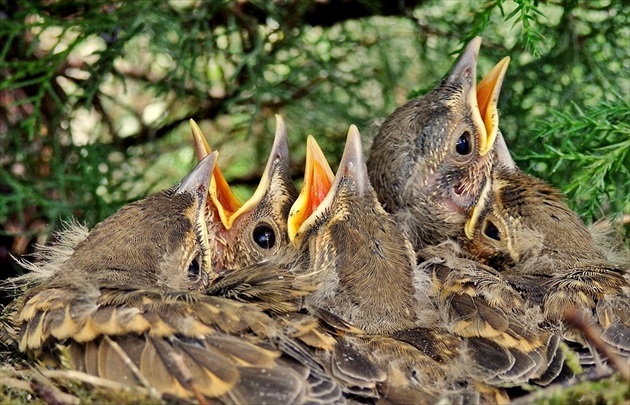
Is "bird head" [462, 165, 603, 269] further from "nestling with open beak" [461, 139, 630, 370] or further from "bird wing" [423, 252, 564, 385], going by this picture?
"bird wing" [423, 252, 564, 385]

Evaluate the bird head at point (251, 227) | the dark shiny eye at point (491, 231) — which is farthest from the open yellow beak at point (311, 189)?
the dark shiny eye at point (491, 231)

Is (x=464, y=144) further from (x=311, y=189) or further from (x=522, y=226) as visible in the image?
(x=311, y=189)

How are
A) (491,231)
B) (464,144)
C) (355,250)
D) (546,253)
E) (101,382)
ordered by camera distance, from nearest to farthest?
1. (101,382)
2. (355,250)
3. (546,253)
4. (491,231)
5. (464,144)

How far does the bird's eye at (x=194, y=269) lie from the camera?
2.36 metres

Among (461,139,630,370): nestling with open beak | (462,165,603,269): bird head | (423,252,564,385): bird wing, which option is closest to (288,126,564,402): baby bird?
(423,252,564,385): bird wing

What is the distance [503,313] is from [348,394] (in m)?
0.47

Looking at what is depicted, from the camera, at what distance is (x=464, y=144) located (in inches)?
A: 107

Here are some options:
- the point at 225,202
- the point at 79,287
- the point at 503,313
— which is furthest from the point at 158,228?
the point at 503,313

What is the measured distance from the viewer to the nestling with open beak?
2.20 meters

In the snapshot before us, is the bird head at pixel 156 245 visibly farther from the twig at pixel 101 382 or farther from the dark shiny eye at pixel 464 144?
the dark shiny eye at pixel 464 144

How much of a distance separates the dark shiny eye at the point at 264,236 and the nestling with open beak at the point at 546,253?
531 mm

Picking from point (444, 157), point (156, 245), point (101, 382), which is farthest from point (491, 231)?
point (101, 382)

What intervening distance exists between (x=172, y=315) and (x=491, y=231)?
102 cm

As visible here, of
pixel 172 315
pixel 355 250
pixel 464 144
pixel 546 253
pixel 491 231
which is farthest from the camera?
pixel 464 144
